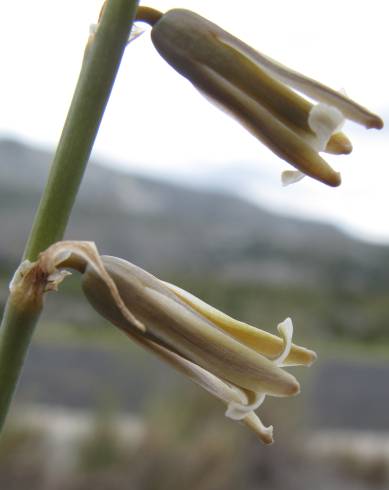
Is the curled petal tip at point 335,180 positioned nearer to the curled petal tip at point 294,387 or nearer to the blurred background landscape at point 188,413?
the curled petal tip at point 294,387

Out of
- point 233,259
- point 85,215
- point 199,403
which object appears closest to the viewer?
point 199,403

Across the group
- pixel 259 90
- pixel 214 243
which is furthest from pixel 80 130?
pixel 214 243

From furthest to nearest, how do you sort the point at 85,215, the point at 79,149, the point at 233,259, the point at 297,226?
the point at 297,226 < the point at 85,215 < the point at 233,259 < the point at 79,149

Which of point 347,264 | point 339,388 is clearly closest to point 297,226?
point 347,264

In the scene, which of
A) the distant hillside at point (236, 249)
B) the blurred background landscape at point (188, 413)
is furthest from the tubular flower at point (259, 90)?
the distant hillside at point (236, 249)

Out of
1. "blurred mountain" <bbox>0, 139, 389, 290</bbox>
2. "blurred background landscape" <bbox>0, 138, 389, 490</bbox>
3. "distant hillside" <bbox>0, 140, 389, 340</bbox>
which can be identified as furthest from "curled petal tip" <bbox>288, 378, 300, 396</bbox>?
"blurred mountain" <bbox>0, 139, 389, 290</bbox>

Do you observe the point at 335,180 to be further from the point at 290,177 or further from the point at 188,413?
the point at 188,413

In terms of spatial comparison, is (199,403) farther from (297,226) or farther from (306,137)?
(297,226)
